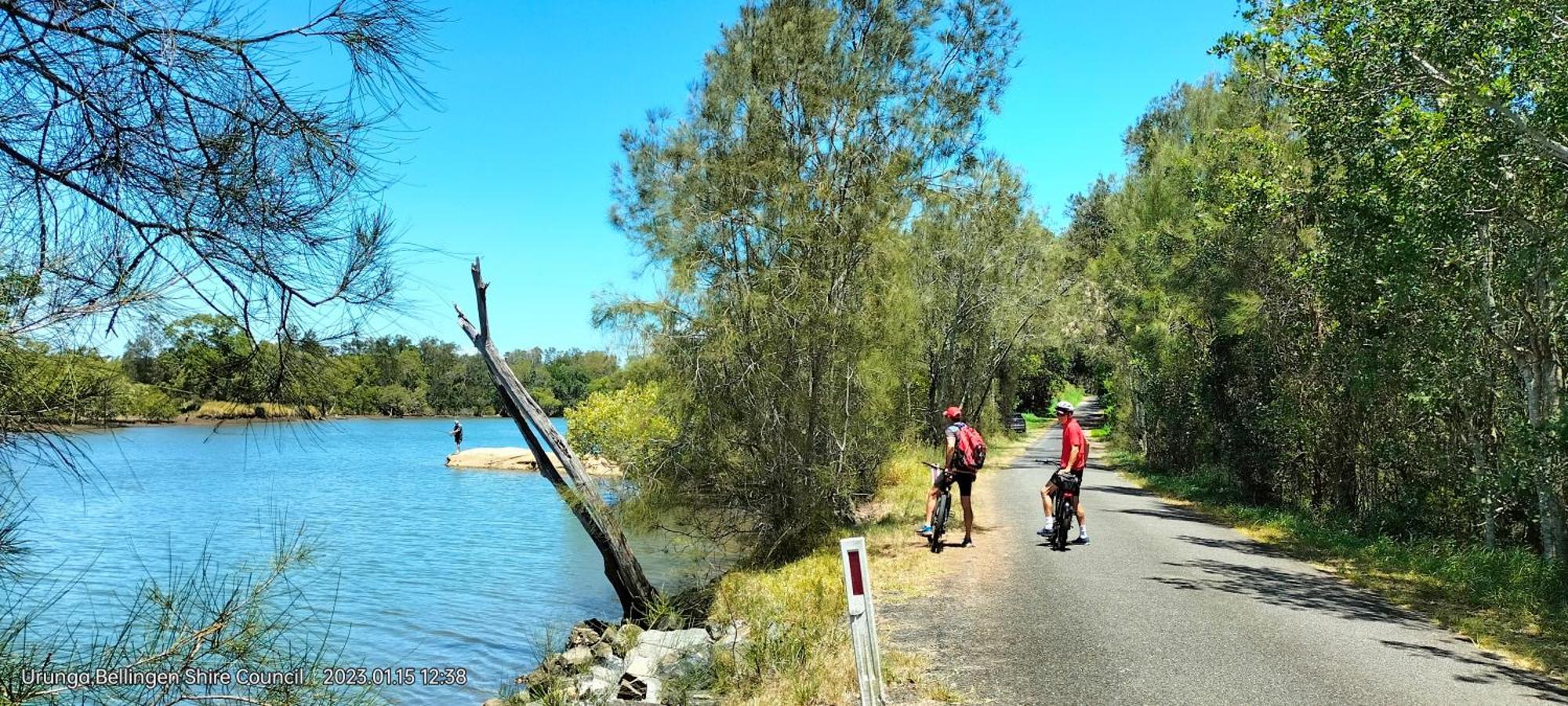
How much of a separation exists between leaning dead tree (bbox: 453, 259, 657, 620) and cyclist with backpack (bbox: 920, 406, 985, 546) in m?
4.08

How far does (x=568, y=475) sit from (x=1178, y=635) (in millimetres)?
7357

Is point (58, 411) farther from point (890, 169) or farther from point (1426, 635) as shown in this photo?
point (890, 169)

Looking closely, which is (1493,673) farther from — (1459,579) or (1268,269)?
(1268,269)

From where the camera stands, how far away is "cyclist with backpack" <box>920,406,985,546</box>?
1176cm

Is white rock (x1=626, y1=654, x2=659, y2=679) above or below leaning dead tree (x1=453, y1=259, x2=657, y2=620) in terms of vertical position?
below

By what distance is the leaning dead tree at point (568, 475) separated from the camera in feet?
34.7

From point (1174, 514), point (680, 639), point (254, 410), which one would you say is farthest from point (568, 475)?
point (1174, 514)

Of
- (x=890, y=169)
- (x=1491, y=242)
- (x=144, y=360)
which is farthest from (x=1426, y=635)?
(x=144, y=360)

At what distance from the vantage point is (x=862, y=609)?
608cm

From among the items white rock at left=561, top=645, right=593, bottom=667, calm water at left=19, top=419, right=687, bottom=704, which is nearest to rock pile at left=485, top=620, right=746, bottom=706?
white rock at left=561, top=645, right=593, bottom=667

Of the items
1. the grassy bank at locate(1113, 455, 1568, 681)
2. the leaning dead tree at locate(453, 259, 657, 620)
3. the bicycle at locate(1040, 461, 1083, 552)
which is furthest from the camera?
the bicycle at locate(1040, 461, 1083, 552)

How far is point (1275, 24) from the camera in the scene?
11.8 metres

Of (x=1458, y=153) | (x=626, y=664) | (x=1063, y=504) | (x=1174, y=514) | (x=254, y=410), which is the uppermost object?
(x=1458, y=153)

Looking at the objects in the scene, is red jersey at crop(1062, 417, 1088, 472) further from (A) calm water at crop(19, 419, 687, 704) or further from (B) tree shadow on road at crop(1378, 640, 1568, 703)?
(A) calm water at crop(19, 419, 687, 704)
